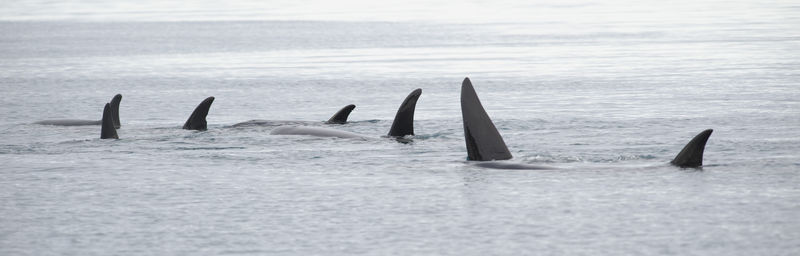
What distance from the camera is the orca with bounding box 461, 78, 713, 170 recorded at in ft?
45.9

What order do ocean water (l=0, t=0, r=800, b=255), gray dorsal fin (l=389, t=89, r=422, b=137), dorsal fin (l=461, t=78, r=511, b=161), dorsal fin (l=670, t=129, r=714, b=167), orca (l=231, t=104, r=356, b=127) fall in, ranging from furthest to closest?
orca (l=231, t=104, r=356, b=127) < gray dorsal fin (l=389, t=89, r=422, b=137) < dorsal fin (l=461, t=78, r=511, b=161) < dorsal fin (l=670, t=129, r=714, b=167) < ocean water (l=0, t=0, r=800, b=255)

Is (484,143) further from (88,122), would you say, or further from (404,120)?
(88,122)

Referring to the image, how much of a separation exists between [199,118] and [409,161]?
4.90 metres

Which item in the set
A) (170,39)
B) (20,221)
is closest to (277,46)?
(170,39)

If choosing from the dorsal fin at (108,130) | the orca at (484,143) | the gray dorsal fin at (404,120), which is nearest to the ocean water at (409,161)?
the dorsal fin at (108,130)

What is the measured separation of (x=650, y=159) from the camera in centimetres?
1496

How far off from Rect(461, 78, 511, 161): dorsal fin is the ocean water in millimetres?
333

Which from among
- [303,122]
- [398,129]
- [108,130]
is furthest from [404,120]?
[108,130]

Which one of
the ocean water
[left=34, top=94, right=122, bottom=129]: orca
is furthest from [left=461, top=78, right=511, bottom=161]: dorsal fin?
[left=34, top=94, right=122, bottom=129]: orca

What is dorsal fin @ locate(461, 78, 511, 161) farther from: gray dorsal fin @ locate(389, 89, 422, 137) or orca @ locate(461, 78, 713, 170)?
gray dorsal fin @ locate(389, 89, 422, 137)

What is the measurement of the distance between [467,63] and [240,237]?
25.4m

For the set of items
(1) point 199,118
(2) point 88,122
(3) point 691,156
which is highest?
(3) point 691,156

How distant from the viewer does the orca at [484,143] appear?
14.0m

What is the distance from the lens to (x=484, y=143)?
1455 centimetres
